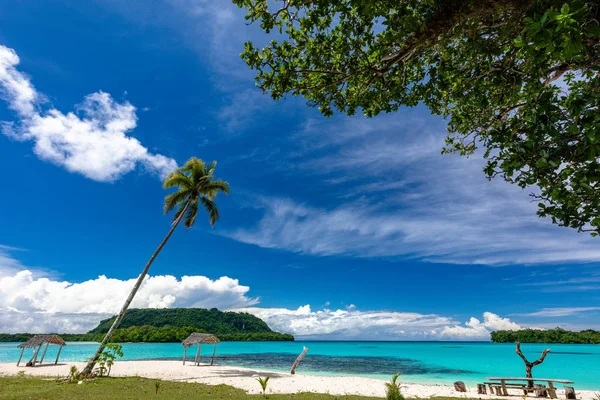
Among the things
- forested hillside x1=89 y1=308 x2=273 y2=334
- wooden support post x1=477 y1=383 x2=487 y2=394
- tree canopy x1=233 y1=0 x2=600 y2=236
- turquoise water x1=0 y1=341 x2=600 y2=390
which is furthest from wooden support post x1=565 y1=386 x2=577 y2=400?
forested hillside x1=89 y1=308 x2=273 y2=334

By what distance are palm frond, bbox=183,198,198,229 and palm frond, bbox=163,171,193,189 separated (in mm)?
1299

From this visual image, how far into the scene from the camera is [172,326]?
323 ft

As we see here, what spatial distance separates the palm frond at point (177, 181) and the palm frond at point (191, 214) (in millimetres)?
1299

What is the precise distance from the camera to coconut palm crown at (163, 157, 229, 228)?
22.0 metres

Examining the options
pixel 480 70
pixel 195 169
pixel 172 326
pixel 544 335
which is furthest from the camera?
pixel 544 335

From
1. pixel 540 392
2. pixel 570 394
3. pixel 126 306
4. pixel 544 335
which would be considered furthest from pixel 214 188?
pixel 544 335

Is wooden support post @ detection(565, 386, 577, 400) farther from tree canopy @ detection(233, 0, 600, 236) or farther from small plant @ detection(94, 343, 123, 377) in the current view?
small plant @ detection(94, 343, 123, 377)

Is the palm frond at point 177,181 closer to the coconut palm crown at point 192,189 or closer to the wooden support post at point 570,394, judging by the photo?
the coconut palm crown at point 192,189

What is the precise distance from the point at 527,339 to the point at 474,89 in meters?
155

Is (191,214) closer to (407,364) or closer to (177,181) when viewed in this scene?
(177,181)

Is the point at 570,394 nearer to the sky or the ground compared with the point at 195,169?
nearer to the ground

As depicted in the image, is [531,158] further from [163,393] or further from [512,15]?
[163,393]

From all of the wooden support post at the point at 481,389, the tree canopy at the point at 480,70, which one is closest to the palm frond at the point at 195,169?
the tree canopy at the point at 480,70

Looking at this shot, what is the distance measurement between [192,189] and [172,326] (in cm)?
9242
